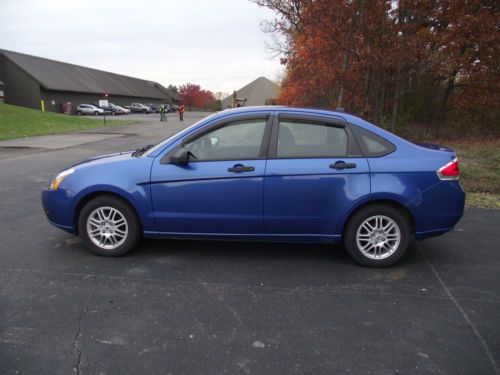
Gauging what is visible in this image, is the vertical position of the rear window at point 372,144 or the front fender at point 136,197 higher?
the rear window at point 372,144

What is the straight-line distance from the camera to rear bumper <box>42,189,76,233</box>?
441 centimetres

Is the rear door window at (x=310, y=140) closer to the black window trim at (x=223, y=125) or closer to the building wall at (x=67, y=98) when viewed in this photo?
the black window trim at (x=223, y=125)

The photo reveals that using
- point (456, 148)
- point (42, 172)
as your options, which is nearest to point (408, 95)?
point (456, 148)

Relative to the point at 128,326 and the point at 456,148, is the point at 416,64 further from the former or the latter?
the point at 128,326

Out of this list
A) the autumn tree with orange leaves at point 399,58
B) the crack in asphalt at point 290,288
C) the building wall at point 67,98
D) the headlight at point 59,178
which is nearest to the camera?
the crack in asphalt at point 290,288

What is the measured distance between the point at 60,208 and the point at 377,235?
3.40 m

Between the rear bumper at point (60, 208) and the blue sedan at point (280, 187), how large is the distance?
16 mm

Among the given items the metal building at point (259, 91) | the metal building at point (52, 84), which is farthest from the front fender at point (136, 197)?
the metal building at point (52, 84)

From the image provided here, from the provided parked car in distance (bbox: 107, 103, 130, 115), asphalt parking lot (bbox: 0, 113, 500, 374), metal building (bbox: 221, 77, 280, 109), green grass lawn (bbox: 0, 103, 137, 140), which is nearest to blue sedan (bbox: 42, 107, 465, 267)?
asphalt parking lot (bbox: 0, 113, 500, 374)

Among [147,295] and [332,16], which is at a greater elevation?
[332,16]

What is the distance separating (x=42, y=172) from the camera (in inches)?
385

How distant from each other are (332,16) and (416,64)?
11.9ft

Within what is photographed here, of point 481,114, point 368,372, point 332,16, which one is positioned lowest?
point 368,372

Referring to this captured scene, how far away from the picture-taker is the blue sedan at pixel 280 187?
4125mm
